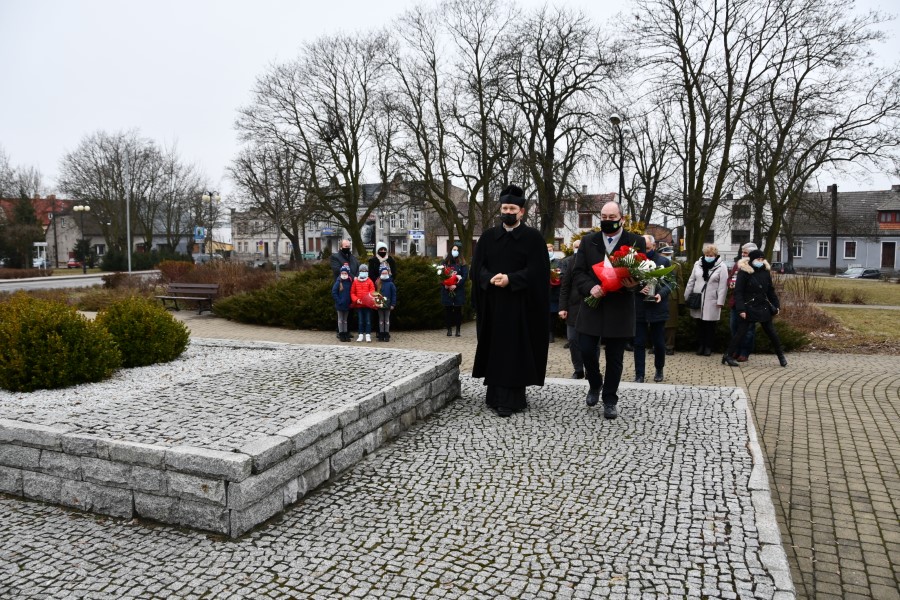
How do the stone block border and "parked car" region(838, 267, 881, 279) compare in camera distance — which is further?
"parked car" region(838, 267, 881, 279)

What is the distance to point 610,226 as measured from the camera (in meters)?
→ 6.44

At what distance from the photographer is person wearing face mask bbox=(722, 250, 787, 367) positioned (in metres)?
10.3

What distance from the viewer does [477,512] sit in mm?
4277

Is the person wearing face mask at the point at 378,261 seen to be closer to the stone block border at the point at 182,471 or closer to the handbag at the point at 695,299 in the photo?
the handbag at the point at 695,299

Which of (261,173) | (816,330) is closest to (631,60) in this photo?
(816,330)

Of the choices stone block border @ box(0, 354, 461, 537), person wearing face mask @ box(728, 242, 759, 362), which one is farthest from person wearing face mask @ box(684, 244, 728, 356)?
stone block border @ box(0, 354, 461, 537)

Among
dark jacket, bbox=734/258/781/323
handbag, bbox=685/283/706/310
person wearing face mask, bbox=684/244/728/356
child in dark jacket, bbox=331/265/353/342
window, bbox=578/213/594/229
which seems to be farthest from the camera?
window, bbox=578/213/594/229

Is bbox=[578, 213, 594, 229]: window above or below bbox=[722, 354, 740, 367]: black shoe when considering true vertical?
above

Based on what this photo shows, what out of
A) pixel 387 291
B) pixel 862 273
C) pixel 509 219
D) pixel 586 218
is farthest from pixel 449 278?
pixel 862 273

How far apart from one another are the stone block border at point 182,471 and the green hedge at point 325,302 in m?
9.83

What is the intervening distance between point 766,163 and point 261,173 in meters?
34.8

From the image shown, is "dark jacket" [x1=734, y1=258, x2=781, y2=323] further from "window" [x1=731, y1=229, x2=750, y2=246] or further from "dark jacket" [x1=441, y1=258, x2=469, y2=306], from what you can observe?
A: "window" [x1=731, y1=229, x2=750, y2=246]

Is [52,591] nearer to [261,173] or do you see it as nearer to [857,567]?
[857,567]

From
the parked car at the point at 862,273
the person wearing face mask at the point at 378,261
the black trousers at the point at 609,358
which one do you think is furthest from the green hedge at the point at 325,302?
the parked car at the point at 862,273
